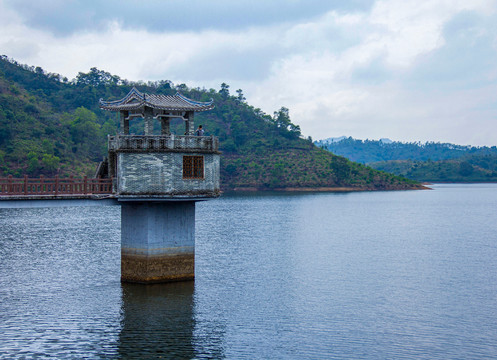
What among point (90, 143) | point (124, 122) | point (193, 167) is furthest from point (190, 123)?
point (90, 143)

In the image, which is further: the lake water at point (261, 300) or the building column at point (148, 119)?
the building column at point (148, 119)

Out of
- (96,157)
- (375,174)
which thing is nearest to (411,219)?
(96,157)

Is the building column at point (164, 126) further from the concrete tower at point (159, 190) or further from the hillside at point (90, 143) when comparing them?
the hillside at point (90, 143)

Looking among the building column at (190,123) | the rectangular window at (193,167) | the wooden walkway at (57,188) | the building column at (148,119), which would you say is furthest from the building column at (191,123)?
the wooden walkway at (57,188)

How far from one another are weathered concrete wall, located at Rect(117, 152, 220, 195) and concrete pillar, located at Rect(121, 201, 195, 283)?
4.95 feet

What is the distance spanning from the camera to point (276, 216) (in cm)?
9369

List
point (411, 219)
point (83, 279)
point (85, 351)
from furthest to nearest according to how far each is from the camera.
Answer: point (411, 219) → point (83, 279) → point (85, 351)

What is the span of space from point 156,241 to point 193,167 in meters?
5.48

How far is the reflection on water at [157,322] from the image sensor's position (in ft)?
89.3

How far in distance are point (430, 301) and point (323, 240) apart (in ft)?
95.4

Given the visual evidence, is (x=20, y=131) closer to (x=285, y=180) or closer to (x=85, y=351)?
(x=285, y=180)

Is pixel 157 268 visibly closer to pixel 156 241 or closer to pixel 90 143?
pixel 156 241

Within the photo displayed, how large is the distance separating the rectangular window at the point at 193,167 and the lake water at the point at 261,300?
25.0 feet

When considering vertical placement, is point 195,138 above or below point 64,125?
below
